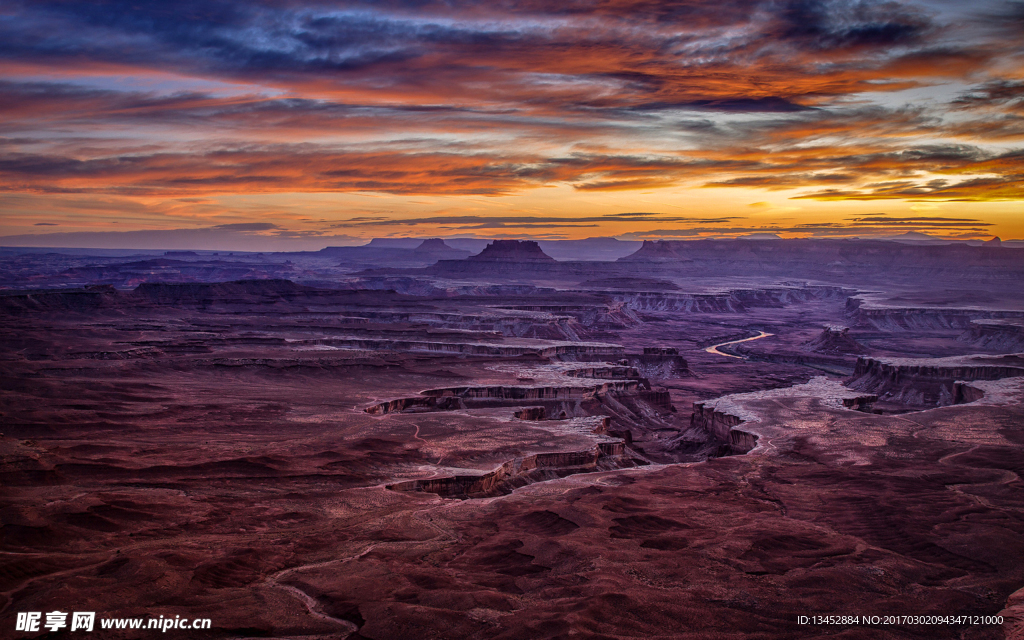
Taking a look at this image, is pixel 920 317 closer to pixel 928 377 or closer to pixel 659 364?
pixel 659 364

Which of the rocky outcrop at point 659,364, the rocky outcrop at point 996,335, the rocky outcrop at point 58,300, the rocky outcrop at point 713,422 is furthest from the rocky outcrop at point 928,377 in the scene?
the rocky outcrop at point 58,300

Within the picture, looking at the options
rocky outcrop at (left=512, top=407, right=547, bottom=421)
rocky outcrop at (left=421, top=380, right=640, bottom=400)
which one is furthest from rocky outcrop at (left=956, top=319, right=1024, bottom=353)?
rocky outcrop at (left=512, top=407, right=547, bottom=421)

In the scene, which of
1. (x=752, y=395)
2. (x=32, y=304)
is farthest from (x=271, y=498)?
(x=32, y=304)

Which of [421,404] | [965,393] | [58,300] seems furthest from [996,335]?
[58,300]

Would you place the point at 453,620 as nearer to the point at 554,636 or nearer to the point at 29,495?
the point at 554,636

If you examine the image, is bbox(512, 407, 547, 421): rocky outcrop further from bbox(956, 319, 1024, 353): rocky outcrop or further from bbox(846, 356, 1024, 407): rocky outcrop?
bbox(956, 319, 1024, 353): rocky outcrop
